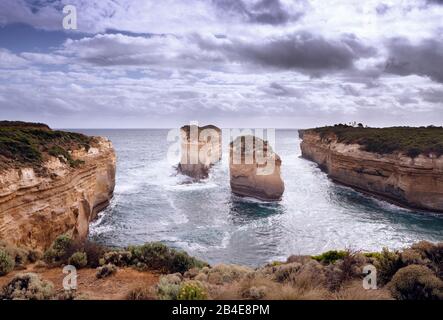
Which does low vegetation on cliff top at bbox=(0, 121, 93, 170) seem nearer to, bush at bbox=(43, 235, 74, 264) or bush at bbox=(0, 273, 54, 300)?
bush at bbox=(43, 235, 74, 264)

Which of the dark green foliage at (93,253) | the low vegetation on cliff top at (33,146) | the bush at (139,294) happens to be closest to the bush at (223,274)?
the bush at (139,294)

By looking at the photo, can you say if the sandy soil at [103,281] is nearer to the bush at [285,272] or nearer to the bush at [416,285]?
the bush at [285,272]

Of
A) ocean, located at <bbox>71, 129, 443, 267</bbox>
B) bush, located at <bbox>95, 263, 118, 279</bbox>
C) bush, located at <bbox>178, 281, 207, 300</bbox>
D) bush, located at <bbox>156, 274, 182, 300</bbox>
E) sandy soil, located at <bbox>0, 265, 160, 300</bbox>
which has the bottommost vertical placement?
ocean, located at <bbox>71, 129, 443, 267</bbox>

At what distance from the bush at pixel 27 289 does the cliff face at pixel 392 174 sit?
3372cm

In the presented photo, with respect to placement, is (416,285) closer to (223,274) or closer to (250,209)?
(223,274)

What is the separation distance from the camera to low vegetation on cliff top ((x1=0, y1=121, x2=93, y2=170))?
1709cm

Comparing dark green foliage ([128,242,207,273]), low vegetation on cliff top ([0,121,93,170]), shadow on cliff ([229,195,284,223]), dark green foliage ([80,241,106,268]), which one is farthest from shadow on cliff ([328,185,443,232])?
dark green foliage ([80,241,106,268])

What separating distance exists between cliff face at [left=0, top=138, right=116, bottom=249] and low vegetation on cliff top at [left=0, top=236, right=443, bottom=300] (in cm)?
471

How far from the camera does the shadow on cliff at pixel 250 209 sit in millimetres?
31406

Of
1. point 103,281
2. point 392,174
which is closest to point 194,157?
point 392,174

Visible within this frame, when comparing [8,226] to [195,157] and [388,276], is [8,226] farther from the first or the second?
[195,157]

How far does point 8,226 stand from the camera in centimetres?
1459

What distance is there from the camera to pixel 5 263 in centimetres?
1012

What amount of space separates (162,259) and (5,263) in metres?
4.52
